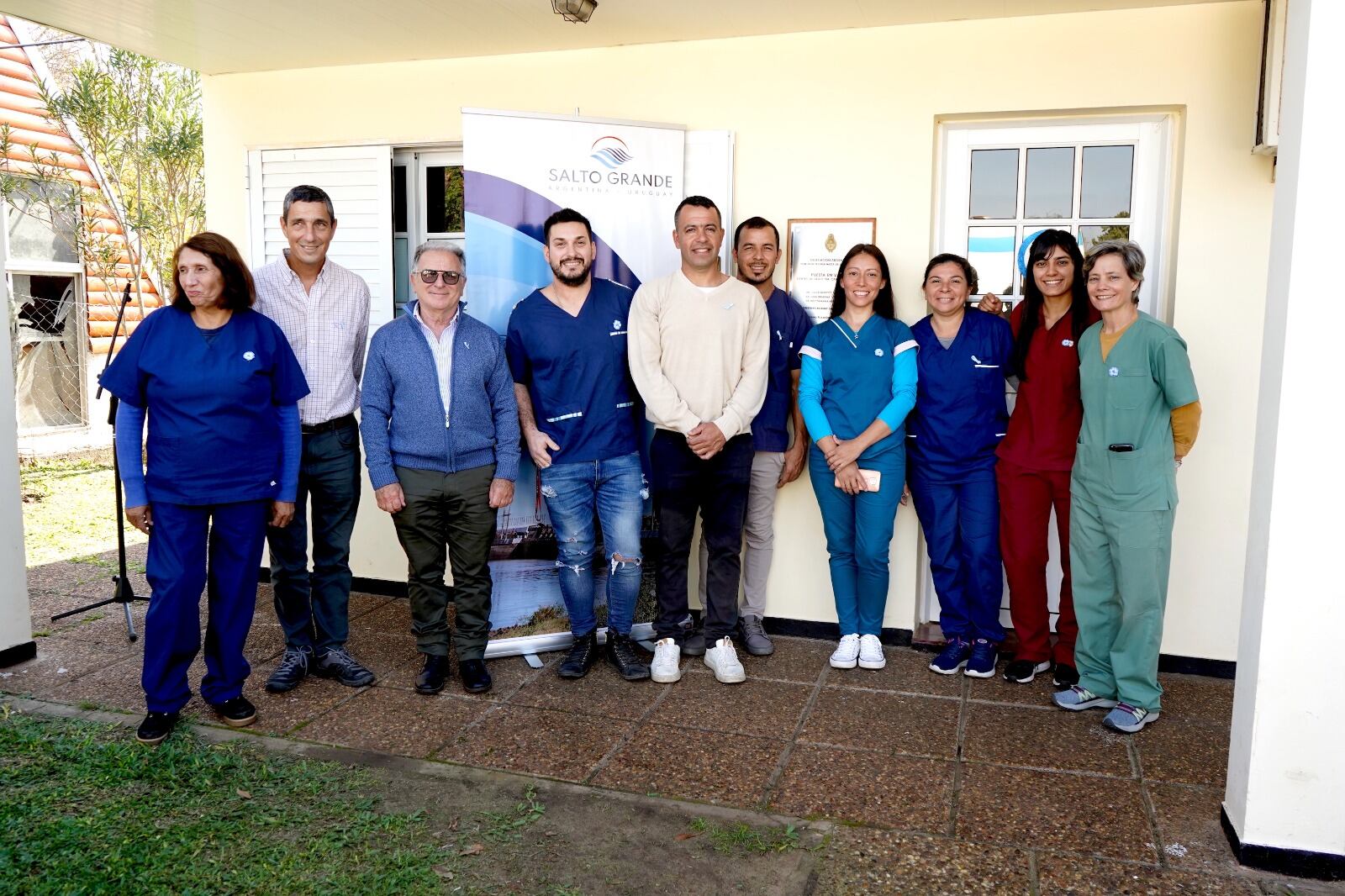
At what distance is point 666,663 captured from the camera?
4.16 m

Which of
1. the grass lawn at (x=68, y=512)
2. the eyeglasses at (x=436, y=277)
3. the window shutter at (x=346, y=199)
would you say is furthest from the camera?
the grass lawn at (x=68, y=512)

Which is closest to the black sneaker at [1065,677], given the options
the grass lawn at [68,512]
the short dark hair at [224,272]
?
the short dark hair at [224,272]

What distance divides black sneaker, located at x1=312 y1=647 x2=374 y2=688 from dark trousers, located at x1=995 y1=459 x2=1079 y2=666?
276 centimetres

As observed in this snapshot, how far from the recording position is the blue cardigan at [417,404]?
384 cm

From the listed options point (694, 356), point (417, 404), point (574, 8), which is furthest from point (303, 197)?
point (694, 356)

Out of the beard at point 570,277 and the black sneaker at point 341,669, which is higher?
the beard at point 570,277

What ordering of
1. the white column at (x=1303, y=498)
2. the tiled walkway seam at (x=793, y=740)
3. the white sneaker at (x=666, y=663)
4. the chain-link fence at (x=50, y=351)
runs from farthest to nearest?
the chain-link fence at (x=50, y=351) < the white sneaker at (x=666, y=663) < the tiled walkway seam at (x=793, y=740) < the white column at (x=1303, y=498)

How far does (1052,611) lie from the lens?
4543 mm

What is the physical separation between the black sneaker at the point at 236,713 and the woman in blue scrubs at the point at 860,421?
7.84 feet

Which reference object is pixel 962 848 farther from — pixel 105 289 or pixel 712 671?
pixel 105 289

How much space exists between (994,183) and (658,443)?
1.99 meters

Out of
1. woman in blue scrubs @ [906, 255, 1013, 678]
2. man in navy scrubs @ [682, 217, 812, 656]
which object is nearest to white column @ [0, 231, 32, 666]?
man in navy scrubs @ [682, 217, 812, 656]

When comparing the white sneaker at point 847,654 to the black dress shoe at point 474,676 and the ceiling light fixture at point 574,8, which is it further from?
the ceiling light fixture at point 574,8

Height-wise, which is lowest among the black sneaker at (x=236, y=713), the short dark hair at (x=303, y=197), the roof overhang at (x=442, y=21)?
the black sneaker at (x=236, y=713)
